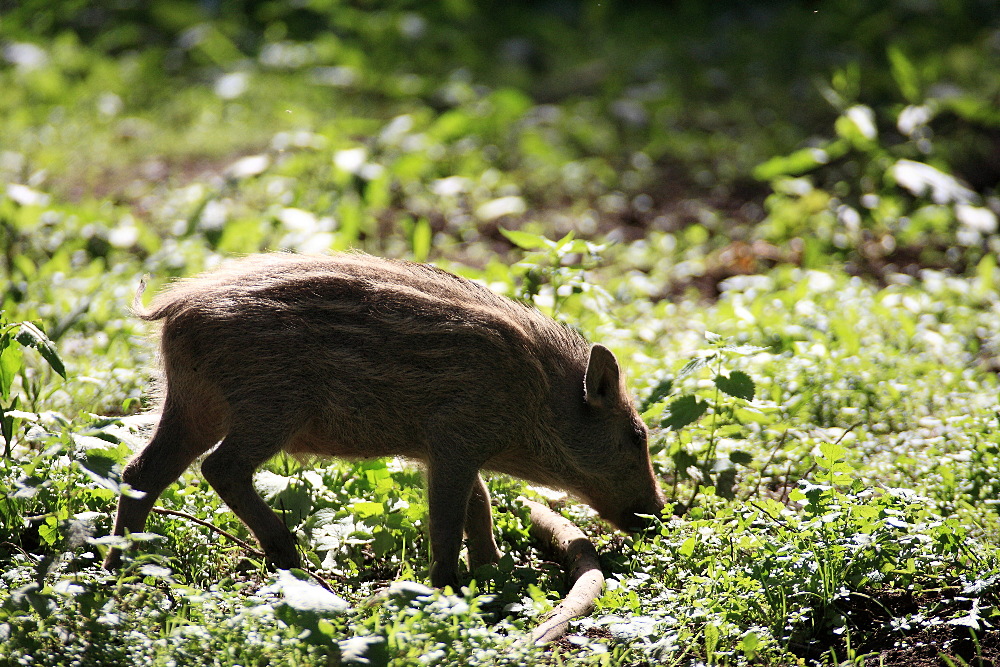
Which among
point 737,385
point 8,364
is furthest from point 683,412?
point 8,364

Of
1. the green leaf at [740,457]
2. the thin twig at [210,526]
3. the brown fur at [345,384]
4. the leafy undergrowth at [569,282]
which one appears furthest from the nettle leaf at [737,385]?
the thin twig at [210,526]

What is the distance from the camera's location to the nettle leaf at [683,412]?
4066mm

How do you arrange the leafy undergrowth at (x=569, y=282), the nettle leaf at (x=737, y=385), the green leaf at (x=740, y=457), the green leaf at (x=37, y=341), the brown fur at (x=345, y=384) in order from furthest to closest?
1. the green leaf at (x=740, y=457)
2. the nettle leaf at (x=737, y=385)
3. the brown fur at (x=345, y=384)
4. the green leaf at (x=37, y=341)
5. the leafy undergrowth at (x=569, y=282)

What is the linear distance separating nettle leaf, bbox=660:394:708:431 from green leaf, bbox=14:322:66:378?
85.7 inches

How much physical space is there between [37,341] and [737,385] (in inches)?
98.3

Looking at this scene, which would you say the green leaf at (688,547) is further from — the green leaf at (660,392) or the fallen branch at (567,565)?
the green leaf at (660,392)

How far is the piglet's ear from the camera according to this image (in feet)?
12.9

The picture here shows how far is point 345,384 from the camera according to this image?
3691 mm

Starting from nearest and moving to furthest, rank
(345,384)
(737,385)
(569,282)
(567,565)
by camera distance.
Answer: (345,384)
(567,565)
(737,385)
(569,282)

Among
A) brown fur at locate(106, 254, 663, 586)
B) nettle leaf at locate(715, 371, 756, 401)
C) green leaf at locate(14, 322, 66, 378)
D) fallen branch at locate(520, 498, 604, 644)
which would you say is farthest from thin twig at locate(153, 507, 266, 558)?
nettle leaf at locate(715, 371, 756, 401)

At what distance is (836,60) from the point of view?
1120cm

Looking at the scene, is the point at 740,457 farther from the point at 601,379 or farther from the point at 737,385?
the point at 601,379

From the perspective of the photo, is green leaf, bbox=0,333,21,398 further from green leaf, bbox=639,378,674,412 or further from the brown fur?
green leaf, bbox=639,378,674,412

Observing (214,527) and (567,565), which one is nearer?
(214,527)
